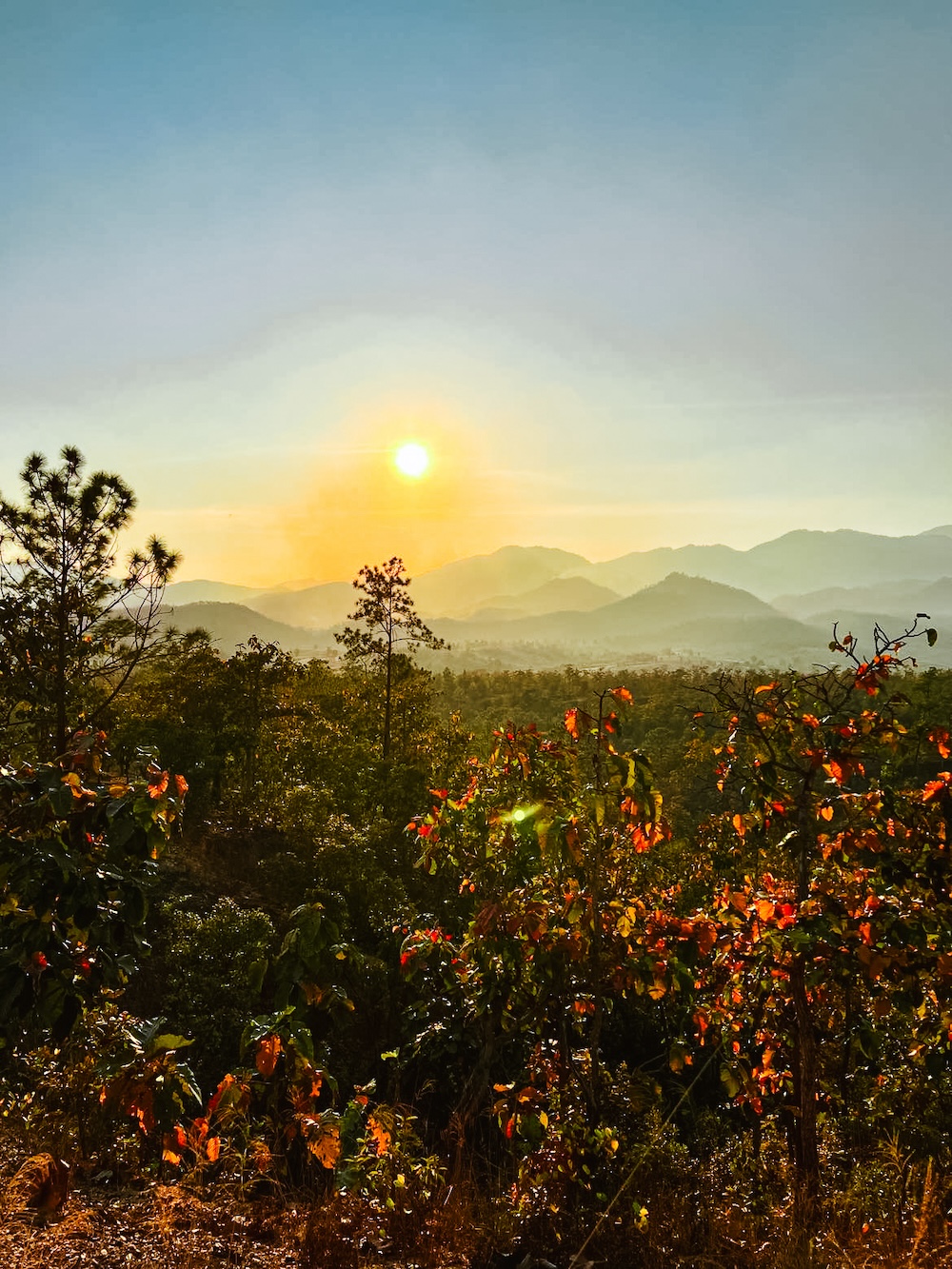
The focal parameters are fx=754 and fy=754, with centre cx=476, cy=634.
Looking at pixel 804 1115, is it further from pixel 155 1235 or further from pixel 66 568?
pixel 66 568

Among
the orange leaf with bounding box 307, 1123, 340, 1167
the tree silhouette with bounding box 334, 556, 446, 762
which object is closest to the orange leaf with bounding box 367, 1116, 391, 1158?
the orange leaf with bounding box 307, 1123, 340, 1167

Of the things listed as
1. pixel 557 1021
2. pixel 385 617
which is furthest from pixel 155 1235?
pixel 385 617

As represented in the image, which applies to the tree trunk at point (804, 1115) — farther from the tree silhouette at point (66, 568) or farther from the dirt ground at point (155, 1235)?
the tree silhouette at point (66, 568)

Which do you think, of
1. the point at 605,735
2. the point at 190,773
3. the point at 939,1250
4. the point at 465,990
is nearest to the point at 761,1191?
the point at 939,1250

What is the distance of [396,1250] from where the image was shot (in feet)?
14.9

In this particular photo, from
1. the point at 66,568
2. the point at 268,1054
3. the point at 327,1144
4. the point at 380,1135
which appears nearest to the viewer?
the point at 268,1054

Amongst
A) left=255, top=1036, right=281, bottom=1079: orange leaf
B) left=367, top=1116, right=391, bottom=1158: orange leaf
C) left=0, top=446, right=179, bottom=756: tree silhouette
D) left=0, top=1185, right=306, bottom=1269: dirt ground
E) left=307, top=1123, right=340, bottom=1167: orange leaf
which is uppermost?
left=0, top=446, right=179, bottom=756: tree silhouette

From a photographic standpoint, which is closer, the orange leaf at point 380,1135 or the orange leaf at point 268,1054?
the orange leaf at point 268,1054

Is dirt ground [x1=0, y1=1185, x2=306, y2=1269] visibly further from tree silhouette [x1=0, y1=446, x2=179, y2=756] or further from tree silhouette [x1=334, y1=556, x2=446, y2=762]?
tree silhouette [x1=334, y1=556, x2=446, y2=762]

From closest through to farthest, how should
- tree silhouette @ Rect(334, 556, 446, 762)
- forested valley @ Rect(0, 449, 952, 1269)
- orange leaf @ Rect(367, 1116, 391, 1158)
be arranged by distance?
forested valley @ Rect(0, 449, 952, 1269), orange leaf @ Rect(367, 1116, 391, 1158), tree silhouette @ Rect(334, 556, 446, 762)

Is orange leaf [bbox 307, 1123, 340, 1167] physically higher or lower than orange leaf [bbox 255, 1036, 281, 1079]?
lower

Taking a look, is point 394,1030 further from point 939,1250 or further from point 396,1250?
point 939,1250

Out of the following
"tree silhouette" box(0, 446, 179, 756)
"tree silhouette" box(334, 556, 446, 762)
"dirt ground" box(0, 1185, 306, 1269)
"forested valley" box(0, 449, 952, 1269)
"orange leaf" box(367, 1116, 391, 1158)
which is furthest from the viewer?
"tree silhouette" box(334, 556, 446, 762)

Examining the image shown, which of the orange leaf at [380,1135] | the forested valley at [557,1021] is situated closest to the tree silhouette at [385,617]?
the forested valley at [557,1021]
